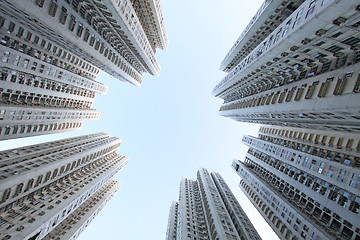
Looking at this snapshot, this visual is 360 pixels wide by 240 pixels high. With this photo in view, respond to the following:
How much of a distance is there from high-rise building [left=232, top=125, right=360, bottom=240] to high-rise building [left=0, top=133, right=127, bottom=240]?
2194 inches

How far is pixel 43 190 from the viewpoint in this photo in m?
60.3

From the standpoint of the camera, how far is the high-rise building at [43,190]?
150 feet

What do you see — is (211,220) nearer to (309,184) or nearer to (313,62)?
(309,184)

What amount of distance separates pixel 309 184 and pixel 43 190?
2612 inches

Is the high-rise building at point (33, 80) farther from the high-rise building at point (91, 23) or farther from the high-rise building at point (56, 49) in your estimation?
the high-rise building at point (91, 23)

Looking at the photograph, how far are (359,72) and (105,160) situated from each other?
10512 cm

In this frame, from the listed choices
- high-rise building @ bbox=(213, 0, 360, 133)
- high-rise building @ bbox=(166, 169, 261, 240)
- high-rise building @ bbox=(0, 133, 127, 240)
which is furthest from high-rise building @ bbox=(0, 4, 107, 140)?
high-rise building @ bbox=(166, 169, 261, 240)

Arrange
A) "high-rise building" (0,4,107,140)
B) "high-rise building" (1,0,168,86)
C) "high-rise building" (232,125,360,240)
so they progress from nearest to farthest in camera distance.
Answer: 1. "high-rise building" (1,0,168,86)
2. "high-rise building" (232,125,360,240)
3. "high-rise building" (0,4,107,140)

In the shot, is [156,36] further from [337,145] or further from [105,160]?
[337,145]

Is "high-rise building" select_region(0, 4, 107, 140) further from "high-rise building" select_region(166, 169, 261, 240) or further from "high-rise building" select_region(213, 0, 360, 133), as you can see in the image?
"high-rise building" select_region(166, 169, 261, 240)

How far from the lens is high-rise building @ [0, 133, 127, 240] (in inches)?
1799

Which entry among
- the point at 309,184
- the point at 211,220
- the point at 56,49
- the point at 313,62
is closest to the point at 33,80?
the point at 56,49

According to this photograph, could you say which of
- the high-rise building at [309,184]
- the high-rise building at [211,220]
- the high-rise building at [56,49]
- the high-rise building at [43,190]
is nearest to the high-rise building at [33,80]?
the high-rise building at [56,49]

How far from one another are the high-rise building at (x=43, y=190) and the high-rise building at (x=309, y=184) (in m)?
55.7
